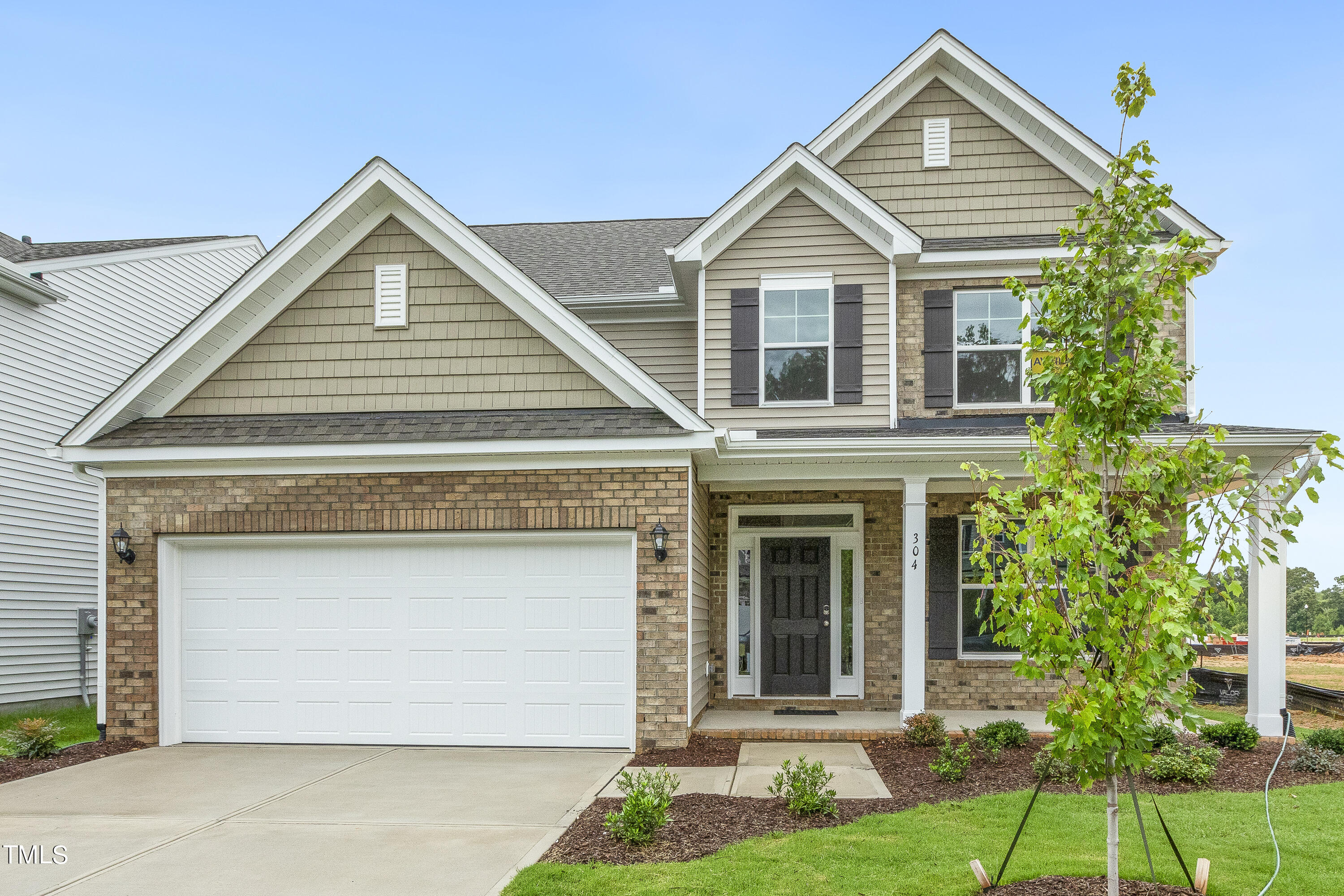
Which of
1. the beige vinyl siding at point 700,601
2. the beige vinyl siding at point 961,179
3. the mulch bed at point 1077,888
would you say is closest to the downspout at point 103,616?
the beige vinyl siding at point 700,601

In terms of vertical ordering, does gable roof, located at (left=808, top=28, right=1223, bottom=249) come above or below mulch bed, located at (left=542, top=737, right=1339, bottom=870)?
above


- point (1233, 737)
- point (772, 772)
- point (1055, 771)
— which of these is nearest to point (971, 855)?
point (1055, 771)

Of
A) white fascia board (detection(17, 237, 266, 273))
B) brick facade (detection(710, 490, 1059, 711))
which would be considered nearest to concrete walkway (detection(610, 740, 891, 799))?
brick facade (detection(710, 490, 1059, 711))

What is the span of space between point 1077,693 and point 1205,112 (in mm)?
16652

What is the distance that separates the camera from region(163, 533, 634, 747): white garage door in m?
9.62

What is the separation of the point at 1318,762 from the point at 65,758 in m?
11.1

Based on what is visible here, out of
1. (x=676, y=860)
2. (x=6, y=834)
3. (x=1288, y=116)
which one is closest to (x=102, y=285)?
(x=6, y=834)

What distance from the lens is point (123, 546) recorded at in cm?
982

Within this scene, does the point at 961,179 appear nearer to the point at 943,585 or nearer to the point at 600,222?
the point at 943,585

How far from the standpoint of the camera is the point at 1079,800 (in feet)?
23.7

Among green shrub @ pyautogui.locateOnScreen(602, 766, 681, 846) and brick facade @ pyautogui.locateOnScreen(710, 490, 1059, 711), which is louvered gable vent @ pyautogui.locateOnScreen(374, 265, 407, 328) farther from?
green shrub @ pyautogui.locateOnScreen(602, 766, 681, 846)

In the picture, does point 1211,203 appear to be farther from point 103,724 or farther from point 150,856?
point 103,724

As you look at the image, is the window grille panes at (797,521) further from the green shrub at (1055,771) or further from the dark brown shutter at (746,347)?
the green shrub at (1055,771)

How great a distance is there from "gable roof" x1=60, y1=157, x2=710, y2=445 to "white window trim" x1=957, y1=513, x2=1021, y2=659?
4.63m
